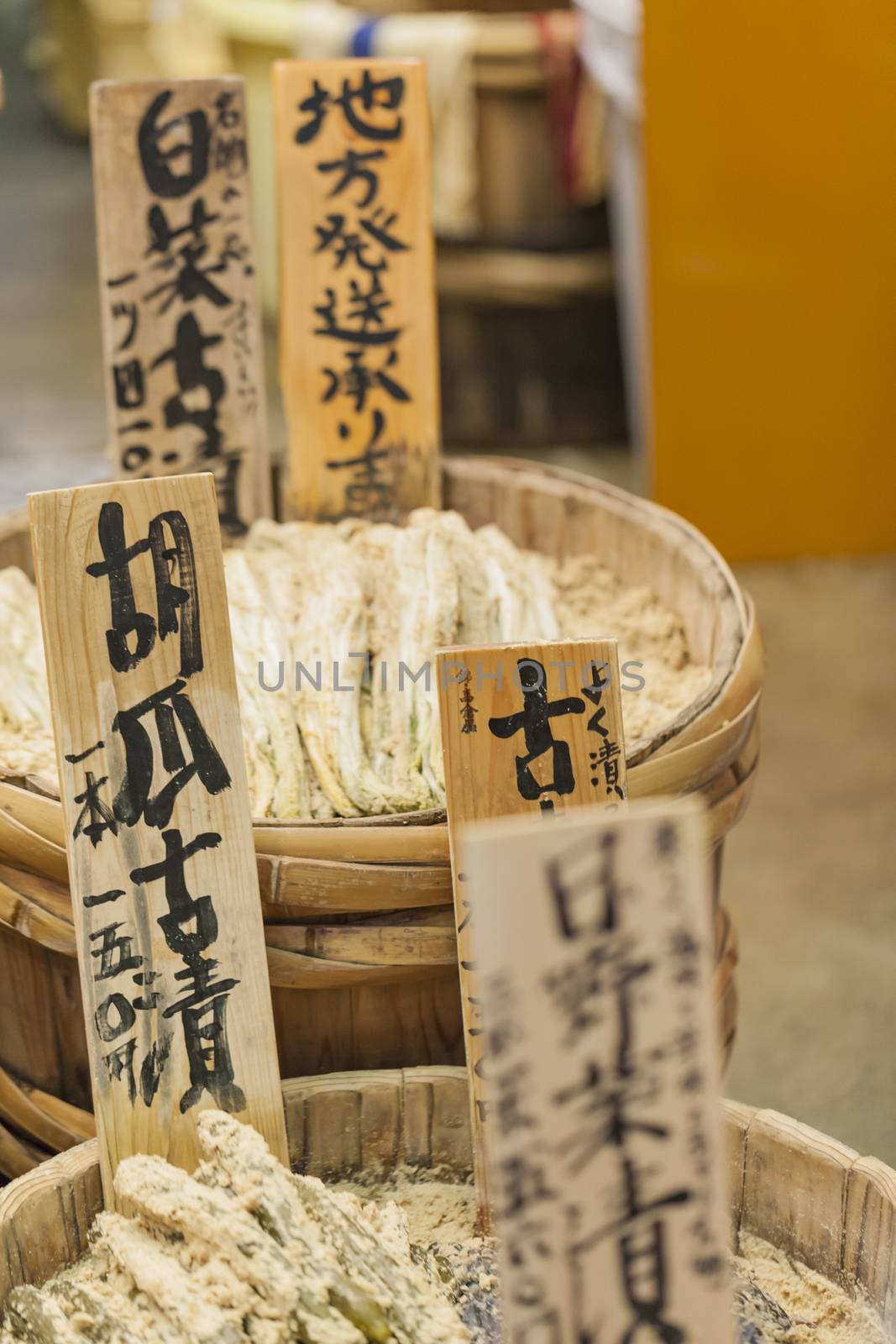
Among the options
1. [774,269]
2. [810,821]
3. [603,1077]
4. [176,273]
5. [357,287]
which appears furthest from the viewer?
[774,269]

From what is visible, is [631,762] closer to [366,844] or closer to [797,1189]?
[366,844]

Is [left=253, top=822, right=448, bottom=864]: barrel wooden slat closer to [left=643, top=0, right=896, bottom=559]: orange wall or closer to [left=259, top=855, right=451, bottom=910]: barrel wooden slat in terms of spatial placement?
[left=259, top=855, right=451, bottom=910]: barrel wooden slat

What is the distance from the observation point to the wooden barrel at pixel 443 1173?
1.42m

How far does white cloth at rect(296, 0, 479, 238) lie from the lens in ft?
12.9

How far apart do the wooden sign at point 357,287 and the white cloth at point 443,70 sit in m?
1.59

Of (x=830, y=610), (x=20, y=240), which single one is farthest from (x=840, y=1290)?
(x=20, y=240)

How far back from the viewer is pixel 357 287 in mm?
2348

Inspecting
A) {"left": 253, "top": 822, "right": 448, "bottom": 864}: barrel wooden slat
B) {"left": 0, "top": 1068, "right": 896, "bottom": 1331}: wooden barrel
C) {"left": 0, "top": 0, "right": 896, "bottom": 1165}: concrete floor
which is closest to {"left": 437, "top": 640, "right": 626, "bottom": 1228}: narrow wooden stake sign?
{"left": 253, "top": 822, "right": 448, "bottom": 864}: barrel wooden slat

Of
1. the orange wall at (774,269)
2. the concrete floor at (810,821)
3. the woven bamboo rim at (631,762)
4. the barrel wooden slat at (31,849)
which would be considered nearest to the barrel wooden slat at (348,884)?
the woven bamboo rim at (631,762)

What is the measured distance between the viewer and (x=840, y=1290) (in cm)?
145

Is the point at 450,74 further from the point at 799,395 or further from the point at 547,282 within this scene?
the point at 799,395

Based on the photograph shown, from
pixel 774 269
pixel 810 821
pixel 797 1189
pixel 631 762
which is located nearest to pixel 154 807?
pixel 631 762

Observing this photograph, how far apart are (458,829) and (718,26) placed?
2.83 m

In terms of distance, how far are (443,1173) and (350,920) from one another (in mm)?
332
